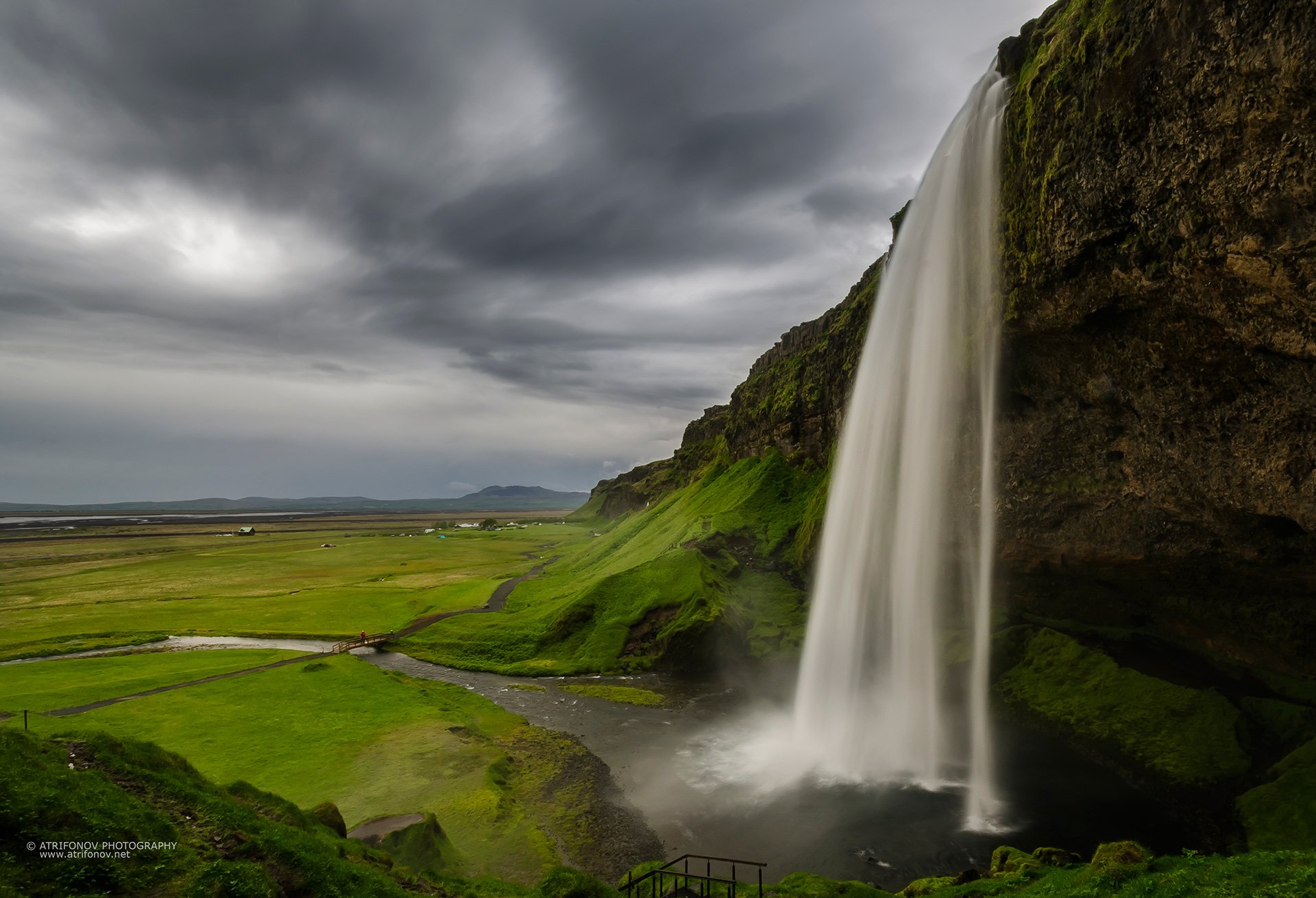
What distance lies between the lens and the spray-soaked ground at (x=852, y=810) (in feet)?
72.9

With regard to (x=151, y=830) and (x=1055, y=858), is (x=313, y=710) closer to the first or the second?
(x=151, y=830)

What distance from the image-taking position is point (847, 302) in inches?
3396

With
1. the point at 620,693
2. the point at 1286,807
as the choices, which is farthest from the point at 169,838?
the point at 1286,807

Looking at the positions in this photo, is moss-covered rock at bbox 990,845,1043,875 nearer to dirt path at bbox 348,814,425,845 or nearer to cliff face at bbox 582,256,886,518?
dirt path at bbox 348,814,425,845

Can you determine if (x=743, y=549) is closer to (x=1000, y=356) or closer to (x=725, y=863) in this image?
(x=1000, y=356)

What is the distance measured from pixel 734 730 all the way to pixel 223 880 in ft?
95.1

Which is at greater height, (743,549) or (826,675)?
(743,549)

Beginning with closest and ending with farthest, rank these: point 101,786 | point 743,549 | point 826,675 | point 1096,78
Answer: point 101,786, point 1096,78, point 826,675, point 743,549

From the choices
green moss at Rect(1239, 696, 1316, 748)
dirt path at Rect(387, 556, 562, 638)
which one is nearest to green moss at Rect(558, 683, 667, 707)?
dirt path at Rect(387, 556, 562, 638)

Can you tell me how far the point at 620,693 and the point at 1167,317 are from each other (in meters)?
39.2


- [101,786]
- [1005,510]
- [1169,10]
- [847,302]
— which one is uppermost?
[847,302]

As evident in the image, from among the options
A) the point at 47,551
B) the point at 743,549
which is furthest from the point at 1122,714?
the point at 47,551

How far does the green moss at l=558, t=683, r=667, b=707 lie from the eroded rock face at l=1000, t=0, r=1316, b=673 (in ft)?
86.2

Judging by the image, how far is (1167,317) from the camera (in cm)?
2498
